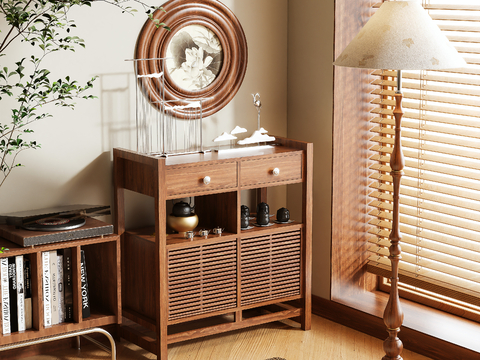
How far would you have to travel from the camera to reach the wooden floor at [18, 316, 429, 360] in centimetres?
288

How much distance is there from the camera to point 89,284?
2.93 m

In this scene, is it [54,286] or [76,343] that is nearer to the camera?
[54,286]

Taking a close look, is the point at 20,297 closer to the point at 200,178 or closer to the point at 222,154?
the point at 200,178

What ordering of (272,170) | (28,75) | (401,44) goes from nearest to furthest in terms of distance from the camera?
1. (401,44)
2. (28,75)
3. (272,170)

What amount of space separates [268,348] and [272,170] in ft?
2.74

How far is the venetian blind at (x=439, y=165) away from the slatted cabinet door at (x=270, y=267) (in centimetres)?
56

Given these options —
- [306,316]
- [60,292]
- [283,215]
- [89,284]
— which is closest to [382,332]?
[306,316]

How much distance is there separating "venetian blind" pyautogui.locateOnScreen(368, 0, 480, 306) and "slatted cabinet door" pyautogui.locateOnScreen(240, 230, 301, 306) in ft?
1.83

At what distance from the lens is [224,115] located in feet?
10.8

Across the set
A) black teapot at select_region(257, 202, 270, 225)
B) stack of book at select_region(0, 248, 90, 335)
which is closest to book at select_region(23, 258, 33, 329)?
stack of book at select_region(0, 248, 90, 335)

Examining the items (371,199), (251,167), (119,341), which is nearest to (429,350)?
(371,199)

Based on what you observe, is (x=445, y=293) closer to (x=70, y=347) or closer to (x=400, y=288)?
(x=400, y=288)

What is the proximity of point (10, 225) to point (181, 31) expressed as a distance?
1.21m

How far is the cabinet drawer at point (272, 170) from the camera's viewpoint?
2.88 metres
